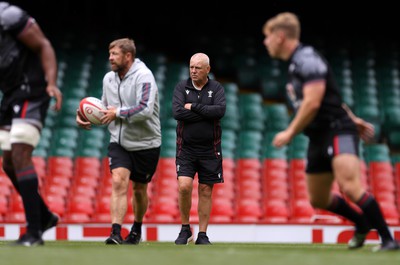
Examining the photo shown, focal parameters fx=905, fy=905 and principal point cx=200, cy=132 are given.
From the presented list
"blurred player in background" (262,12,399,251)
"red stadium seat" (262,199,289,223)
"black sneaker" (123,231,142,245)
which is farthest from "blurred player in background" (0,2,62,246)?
"red stadium seat" (262,199,289,223)

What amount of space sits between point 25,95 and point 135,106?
183 cm

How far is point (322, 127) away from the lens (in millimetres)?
6863

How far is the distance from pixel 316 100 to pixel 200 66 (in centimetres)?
288

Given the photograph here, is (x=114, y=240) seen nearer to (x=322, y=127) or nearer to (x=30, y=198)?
(x=30, y=198)

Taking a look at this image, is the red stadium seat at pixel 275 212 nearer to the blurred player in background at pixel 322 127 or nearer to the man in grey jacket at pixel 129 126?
the man in grey jacket at pixel 129 126

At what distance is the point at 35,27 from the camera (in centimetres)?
689

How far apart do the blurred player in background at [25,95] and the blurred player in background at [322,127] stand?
1.75m

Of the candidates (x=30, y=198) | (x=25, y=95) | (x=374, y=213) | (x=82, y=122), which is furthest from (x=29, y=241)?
(x=374, y=213)

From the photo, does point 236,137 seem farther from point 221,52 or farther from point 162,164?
point 221,52

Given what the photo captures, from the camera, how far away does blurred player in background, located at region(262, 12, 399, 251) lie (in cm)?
657

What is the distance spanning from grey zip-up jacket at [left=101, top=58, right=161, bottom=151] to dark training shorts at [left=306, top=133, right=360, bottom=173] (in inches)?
85.3

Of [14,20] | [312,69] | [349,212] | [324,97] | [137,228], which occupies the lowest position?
[137,228]

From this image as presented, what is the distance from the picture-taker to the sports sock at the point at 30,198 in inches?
267

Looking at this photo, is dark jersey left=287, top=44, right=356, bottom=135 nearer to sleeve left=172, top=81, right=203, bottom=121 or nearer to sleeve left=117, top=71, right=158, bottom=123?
sleeve left=117, top=71, right=158, bottom=123
